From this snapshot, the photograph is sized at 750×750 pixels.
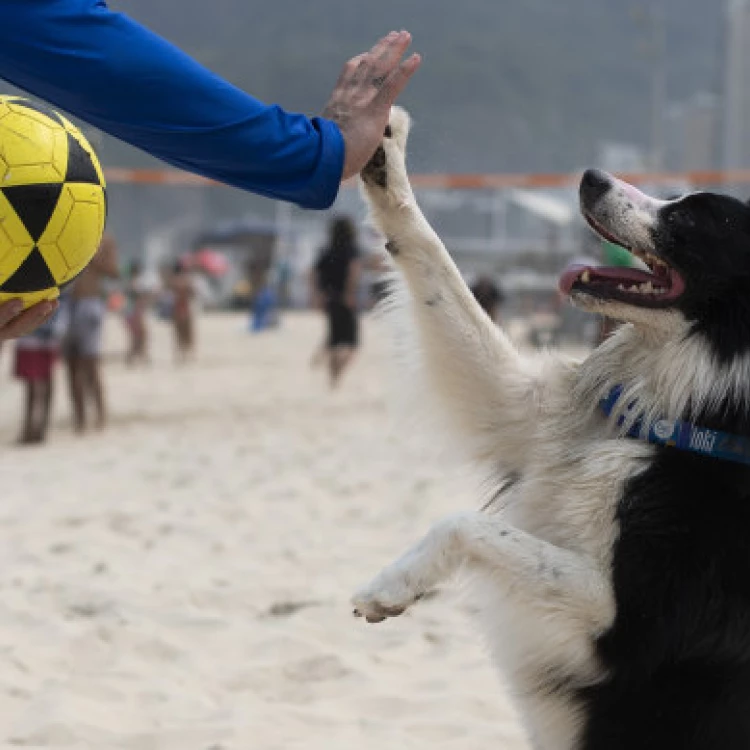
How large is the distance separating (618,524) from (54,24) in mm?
1417

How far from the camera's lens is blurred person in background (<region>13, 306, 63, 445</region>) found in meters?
8.80

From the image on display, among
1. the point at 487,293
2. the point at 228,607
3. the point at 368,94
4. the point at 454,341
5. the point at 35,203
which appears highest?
the point at 368,94

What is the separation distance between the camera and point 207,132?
208cm

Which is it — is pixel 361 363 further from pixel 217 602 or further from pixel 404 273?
pixel 404 273

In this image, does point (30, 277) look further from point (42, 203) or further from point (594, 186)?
point (594, 186)

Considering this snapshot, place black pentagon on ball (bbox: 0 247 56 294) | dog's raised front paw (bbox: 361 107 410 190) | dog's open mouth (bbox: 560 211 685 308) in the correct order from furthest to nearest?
dog's raised front paw (bbox: 361 107 410 190) → dog's open mouth (bbox: 560 211 685 308) → black pentagon on ball (bbox: 0 247 56 294)

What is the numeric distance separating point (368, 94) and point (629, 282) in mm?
743

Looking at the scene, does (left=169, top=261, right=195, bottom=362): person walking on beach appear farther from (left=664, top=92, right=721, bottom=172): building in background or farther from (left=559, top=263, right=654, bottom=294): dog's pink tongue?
(left=664, top=92, right=721, bottom=172): building in background

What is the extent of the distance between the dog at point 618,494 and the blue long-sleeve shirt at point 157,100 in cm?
66

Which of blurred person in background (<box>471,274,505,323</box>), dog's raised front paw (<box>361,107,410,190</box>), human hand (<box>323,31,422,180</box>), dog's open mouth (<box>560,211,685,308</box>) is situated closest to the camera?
human hand (<box>323,31,422,180</box>)

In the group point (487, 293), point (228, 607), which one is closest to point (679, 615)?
point (228, 607)

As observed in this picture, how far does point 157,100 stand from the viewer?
2055 mm

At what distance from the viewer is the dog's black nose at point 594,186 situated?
2688mm

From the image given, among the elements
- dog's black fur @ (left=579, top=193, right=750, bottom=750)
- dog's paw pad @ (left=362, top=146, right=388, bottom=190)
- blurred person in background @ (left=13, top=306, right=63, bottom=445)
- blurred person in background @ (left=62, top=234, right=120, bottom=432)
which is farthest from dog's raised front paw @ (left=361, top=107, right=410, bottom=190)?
blurred person in background @ (left=62, top=234, right=120, bottom=432)
